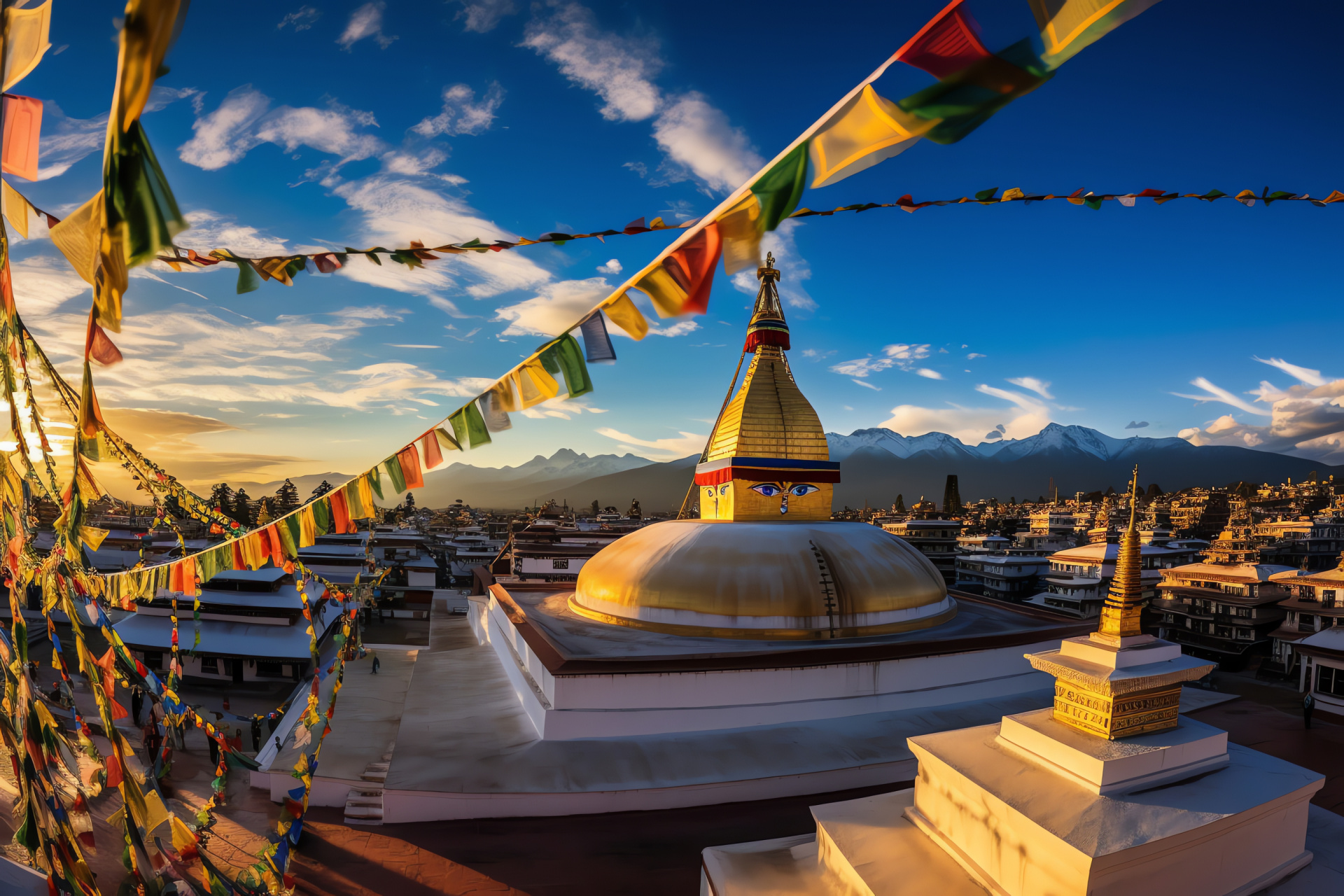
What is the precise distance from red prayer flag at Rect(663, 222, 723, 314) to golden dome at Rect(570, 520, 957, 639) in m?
9.35

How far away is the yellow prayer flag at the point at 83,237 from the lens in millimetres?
2301

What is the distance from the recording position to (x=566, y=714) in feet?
29.8

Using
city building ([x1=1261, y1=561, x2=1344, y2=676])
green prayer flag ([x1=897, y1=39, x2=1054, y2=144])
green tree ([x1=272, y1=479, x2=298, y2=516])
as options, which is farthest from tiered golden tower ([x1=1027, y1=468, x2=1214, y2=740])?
green tree ([x1=272, y1=479, x2=298, y2=516])

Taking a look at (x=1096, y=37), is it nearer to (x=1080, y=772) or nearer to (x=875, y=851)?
(x=1080, y=772)

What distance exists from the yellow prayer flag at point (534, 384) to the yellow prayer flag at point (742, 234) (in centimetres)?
159

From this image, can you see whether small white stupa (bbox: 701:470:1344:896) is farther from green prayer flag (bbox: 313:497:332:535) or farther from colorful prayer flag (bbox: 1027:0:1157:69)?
colorful prayer flag (bbox: 1027:0:1157:69)

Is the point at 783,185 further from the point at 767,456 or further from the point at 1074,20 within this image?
the point at 767,456

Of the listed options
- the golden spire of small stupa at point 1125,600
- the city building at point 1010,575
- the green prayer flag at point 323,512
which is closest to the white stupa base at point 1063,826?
the golden spire of small stupa at point 1125,600

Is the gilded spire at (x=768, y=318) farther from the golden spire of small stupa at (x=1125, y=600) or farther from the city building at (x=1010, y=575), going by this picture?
the city building at (x=1010, y=575)

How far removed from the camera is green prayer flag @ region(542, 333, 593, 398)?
3678mm

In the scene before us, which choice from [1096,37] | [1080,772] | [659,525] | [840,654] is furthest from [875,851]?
[659,525]

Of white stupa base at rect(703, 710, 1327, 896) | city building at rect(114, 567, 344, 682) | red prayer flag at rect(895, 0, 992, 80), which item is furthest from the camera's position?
city building at rect(114, 567, 344, 682)

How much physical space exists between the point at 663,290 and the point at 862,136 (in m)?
1.06

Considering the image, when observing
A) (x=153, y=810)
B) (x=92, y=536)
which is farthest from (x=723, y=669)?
(x=92, y=536)
